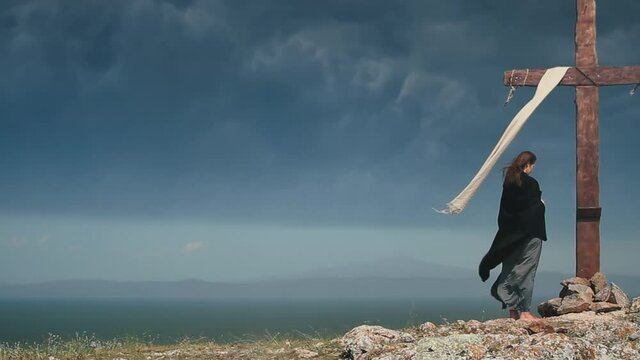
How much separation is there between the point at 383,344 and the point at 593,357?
2.81 metres

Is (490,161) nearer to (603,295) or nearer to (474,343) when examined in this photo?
(603,295)

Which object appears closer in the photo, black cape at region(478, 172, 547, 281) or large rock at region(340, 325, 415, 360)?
large rock at region(340, 325, 415, 360)

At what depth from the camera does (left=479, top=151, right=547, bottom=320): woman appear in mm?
12859

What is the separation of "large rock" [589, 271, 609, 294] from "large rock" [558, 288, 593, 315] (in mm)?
374

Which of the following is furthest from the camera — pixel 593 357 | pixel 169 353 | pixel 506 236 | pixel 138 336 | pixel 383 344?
pixel 138 336

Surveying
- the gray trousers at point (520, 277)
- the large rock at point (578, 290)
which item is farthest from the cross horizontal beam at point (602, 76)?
the large rock at point (578, 290)

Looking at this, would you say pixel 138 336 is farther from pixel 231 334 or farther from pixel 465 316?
pixel 465 316

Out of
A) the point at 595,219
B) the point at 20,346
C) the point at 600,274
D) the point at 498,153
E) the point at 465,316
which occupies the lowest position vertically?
the point at 20,346

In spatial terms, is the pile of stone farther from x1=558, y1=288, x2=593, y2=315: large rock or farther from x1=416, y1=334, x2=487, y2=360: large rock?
x1=416, y1=334, x2=487, y2=360: large rock

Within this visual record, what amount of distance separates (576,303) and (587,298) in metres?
0.33

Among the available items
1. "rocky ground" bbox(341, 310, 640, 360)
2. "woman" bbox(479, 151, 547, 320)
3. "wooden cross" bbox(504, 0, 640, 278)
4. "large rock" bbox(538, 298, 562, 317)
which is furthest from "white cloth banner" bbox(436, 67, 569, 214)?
"rocky ground" bbox(341, 310, 640, 360)

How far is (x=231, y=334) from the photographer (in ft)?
41.6

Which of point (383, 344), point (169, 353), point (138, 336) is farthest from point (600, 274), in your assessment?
point (138, 336)

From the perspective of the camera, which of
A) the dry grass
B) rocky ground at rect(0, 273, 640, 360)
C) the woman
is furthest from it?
the woman
